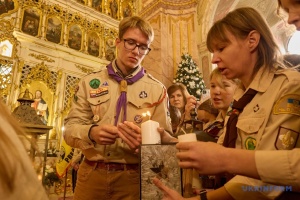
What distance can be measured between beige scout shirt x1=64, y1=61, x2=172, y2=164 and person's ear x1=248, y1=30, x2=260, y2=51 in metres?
0.65

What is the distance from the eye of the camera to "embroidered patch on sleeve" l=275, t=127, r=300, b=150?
79cm

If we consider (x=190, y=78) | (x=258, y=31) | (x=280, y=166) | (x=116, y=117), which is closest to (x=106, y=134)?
(x=116, y=117)

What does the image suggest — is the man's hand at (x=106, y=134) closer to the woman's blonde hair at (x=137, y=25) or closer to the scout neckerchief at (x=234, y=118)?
the scout neckerchief at (x=234, y=118)

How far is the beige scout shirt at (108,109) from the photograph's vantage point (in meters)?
1.34

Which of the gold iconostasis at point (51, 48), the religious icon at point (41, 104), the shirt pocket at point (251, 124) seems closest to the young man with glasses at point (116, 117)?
the shirt pocket at point (251, 124)

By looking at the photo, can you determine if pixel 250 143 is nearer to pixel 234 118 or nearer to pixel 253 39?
pixel 234 118

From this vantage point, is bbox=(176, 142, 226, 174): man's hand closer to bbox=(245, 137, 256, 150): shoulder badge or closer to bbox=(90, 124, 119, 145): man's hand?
bbox=(245, 137, 256, 150): shoulder badge

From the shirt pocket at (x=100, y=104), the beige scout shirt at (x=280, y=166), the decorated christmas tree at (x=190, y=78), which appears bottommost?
the beige scout shirt at (x=280, y=166)

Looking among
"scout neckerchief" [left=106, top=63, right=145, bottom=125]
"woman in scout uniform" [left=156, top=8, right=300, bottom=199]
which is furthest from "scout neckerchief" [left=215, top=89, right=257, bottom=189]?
"scout neckerchief" [left=106, top=63, right=145, bottom=125]

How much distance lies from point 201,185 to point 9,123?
94 centimetres

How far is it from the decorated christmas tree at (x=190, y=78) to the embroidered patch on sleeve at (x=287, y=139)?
5.77m

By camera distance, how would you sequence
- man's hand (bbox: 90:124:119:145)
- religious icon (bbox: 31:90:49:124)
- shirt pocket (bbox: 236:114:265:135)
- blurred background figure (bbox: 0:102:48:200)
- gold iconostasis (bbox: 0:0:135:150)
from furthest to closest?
religious icon (bbox: 31:90:49:124) < gold iconostasis (bbox: 0:0:135:150) < man's hand (bbox: 90:124:119:145) < shirt pocket (bbox: 236:114:265:135) < blurred background figure (bbox: 0:102:48:200)

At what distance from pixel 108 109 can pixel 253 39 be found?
0.90m

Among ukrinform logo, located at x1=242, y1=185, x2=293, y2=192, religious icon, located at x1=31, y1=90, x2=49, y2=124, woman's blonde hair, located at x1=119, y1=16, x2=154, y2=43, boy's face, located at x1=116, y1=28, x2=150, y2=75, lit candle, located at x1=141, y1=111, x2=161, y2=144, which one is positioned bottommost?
ukrinform logo, located at x1=242, y1=185, x2=293, y2=192
